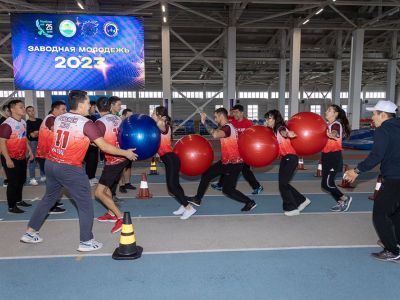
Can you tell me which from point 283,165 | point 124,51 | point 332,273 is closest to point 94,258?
point 332,273

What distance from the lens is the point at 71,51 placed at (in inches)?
430

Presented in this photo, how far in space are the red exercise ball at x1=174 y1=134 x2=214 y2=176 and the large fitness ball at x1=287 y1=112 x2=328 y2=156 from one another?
1607 millimetres

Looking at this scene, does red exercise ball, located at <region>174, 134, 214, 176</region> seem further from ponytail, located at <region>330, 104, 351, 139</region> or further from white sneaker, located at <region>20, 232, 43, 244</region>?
white sneaker, located at <region>20, 232, 43, 244</region>

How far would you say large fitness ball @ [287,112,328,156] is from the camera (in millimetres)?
5688

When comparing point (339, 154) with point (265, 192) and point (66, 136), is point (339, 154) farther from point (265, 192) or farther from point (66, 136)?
point (66, 136)

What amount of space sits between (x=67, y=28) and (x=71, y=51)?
0.76m

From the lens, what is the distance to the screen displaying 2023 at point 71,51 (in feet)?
35.7

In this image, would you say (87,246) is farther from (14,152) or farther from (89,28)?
(89,28)

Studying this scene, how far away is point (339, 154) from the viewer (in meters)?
5.87

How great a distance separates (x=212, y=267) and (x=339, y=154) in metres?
3.36

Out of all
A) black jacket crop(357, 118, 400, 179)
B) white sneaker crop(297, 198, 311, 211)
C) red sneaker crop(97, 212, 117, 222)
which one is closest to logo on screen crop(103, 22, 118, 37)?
red sneaker crop(97, 212, 117, 222)

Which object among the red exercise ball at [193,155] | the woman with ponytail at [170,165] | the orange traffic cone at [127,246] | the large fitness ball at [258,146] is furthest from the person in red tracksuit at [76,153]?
the large fitness ball at [258,146]

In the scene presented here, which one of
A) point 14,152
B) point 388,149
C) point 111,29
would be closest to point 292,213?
point 388,149

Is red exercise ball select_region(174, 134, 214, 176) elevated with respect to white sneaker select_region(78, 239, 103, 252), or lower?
elevated
